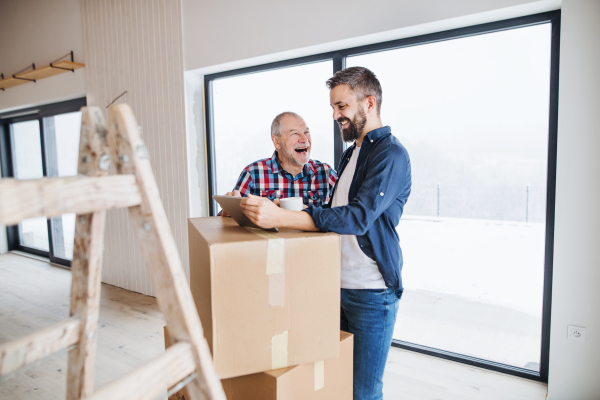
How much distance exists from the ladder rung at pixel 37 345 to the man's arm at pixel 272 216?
416 millimetres

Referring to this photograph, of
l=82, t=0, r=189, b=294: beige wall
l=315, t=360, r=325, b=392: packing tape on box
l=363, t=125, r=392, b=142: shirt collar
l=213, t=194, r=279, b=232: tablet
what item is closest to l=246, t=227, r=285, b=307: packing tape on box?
l=213, t=194, r=279, b=232: tablet

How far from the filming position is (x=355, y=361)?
1176 mm

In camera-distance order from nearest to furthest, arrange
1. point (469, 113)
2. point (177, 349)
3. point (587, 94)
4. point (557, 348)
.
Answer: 1. point (177, 349)
2. point (587, 94)
3. point (557, 348)
4. point (469, 113)

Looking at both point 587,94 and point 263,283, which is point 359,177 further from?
point 587,94

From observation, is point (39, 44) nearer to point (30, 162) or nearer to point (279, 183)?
point (30, 162)

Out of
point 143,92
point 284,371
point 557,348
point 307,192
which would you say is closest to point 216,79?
point 143,92

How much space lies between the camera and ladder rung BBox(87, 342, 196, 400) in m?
0.53

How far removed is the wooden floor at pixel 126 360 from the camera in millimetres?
1885

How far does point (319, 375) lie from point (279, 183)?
1023mm

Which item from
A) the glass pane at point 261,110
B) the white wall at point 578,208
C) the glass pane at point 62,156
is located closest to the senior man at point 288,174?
the glass pane at point 261,110

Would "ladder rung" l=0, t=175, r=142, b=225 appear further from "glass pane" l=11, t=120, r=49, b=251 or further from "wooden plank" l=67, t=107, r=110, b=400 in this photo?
"glass pane" l=11, t=120, r=49, b=251

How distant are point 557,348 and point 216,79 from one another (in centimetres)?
281

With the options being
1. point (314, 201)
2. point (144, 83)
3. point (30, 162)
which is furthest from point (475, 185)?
point (30, 162)

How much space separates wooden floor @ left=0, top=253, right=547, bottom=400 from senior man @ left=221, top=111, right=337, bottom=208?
1098 millimetres
